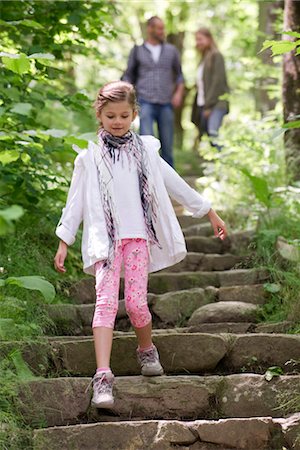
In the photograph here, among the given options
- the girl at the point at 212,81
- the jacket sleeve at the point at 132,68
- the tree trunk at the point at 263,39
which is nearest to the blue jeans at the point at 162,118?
the jacket sleeve at the point at 132,68

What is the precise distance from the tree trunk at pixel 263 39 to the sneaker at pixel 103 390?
7.37 m

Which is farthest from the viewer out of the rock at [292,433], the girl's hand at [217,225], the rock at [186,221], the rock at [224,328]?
the rock at [186,221]

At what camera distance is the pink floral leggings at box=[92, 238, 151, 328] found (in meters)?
4.18

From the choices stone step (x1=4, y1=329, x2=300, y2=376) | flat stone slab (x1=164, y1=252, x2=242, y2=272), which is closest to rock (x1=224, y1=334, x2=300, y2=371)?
stone step (x1=4, y1=329, x2=300, y2=376)

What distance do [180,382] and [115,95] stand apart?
159 cm

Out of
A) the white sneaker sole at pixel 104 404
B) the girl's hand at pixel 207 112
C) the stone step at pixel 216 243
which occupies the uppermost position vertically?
the girl's hand at pixel 207 112

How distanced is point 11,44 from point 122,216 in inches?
115

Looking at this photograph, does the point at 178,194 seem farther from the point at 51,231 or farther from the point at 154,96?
the point at 154,96

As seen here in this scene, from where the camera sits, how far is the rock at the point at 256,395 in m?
4.16

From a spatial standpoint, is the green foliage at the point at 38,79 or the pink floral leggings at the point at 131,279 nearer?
the pink floral leggings at the point at 131,279

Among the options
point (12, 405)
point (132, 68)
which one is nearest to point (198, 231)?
point (132, 68)

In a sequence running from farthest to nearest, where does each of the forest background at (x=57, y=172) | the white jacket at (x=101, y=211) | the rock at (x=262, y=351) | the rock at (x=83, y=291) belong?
the rock at (x=83, y=291) < the rock at (x=262, y=351) < the forest background at (x=57, y=172) < the white jacket at (x=101, y=211)

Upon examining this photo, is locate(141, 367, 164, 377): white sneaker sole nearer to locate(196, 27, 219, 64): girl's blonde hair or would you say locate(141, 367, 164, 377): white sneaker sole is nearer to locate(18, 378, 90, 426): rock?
locate(18, 378, 90, 426): rock

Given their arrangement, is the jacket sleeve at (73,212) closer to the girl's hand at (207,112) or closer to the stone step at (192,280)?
the stone step at (192,280)
